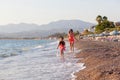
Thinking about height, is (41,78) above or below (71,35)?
below

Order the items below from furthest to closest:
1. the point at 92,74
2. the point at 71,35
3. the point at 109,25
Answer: the point at 109,25 < the point at 71,35 < the point at 92,74

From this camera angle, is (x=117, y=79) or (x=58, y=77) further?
(x=58, y=77)

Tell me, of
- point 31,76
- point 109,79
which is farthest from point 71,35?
point 109,79

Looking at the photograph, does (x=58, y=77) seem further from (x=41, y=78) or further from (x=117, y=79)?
(x=117, y=79)

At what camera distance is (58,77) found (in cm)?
1483

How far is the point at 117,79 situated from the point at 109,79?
1.68ft

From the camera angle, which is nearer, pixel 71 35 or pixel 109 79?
pixel 109 79

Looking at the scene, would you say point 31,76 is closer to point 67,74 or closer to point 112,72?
point 67,74

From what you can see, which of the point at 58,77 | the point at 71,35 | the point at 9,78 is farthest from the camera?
the point at 71,35

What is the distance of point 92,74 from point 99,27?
4402 inches

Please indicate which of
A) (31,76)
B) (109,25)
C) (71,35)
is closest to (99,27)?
(109,25)

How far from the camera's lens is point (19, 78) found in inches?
611

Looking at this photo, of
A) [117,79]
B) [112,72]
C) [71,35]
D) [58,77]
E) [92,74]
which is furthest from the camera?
[71,35]

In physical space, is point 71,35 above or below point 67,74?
above
